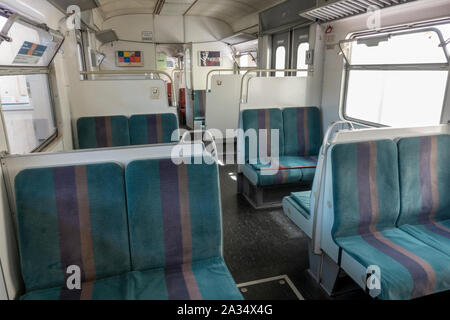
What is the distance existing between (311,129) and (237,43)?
18.1 feet

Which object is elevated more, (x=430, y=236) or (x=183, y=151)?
(x=183, y=151)

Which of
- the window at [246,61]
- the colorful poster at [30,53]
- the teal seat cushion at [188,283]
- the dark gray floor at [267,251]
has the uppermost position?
the window at [246,61]

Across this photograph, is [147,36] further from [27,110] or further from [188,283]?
[188,283]

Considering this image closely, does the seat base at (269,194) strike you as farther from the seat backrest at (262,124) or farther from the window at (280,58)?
the window at (280,58)

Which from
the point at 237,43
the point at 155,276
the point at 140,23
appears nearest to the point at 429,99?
the point at 155,276

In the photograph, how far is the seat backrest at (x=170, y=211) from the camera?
5.78 ft

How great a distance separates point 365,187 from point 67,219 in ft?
6.29

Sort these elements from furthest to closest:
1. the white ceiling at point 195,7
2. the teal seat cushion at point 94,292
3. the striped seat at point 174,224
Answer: the white ceiling at point 195,7, the striped seat at point 174,224, the teal seat cushion at point 94,292

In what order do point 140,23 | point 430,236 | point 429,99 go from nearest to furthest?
point 430,236 → point 429,99 → point 140,23

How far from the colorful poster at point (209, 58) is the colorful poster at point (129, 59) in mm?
1781

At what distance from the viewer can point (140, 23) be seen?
29.0 ft

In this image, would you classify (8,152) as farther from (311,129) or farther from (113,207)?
(311,129)

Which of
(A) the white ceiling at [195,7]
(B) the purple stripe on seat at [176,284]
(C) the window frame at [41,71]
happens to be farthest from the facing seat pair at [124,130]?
(A) the white ceiling at [195,7]

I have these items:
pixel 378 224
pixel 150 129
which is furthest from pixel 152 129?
pixel 378 224
